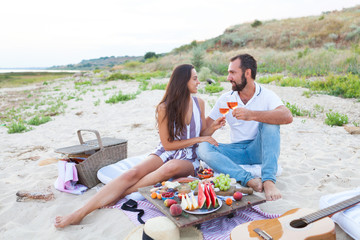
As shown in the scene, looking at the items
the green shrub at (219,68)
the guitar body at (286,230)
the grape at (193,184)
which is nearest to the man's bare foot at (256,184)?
the grape at (193,184)

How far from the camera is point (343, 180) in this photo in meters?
3.71

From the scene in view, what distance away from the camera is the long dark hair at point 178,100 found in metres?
3.67

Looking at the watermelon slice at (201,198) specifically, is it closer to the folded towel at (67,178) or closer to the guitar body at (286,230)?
the guitar body at (286,230)

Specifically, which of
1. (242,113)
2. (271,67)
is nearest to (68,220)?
(242,113)

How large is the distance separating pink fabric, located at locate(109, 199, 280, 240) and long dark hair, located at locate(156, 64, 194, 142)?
1.02 metres

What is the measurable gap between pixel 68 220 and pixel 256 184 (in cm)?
217

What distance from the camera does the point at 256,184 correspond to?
3.39 meters

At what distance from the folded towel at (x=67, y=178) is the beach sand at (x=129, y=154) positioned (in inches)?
3.2

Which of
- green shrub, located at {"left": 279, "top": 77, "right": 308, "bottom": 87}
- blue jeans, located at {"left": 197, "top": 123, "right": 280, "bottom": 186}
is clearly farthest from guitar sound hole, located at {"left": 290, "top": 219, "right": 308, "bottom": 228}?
green shrub, located at {"left": 279, "top": 77, "right": 308, "bottom": 87}

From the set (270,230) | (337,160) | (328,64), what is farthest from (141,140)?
(328,64)

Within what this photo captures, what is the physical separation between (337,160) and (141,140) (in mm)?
3785

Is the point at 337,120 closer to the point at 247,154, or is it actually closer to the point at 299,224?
the point at 247,154

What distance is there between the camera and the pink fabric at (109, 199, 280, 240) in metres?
2.66

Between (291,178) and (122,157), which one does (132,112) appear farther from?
(291,178)
